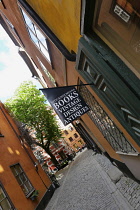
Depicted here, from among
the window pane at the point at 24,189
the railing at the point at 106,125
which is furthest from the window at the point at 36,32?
the window pane at the point at 24,189

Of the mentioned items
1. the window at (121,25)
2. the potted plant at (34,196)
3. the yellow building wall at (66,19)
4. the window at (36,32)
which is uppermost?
the window at (36,32)

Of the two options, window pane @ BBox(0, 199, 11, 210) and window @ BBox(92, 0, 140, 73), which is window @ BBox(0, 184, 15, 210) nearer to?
window pane @ BBox(0, 199, 11, 210)

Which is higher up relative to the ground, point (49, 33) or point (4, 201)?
point (49, 33)

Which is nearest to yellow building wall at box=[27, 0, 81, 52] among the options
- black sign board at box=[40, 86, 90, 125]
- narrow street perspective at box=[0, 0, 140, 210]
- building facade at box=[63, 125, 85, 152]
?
narrow street perspective at box=[0, 0, 140, 210]

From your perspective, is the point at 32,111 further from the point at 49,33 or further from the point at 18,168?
the point at 49,33

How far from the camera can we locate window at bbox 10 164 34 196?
27.7 ft

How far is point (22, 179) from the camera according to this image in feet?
28.8

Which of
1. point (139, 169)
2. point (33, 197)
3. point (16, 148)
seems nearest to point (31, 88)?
point (16, 148)

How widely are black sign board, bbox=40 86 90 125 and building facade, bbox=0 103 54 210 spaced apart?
5.06 metres

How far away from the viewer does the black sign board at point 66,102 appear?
3623 millimetres

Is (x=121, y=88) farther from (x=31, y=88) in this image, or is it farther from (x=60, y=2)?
(x=31, y=88)

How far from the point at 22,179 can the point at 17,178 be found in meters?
0.42

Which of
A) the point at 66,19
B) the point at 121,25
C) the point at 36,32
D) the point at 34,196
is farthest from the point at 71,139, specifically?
the point at 121,25

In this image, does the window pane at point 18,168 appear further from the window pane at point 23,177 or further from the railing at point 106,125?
the railing at point 106,125
